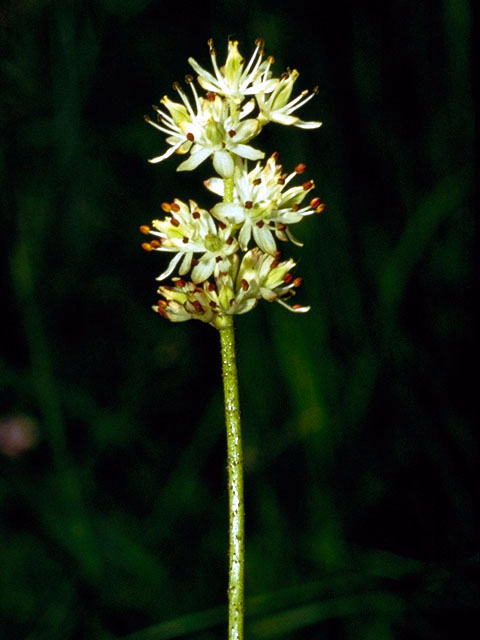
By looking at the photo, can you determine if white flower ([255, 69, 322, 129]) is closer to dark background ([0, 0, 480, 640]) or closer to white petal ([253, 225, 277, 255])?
white petal ([253, 225, 277, 255])

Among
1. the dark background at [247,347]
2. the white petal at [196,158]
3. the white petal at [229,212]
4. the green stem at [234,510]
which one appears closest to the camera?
the green stem at [234,510]

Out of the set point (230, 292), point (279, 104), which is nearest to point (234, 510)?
point (230, 292)

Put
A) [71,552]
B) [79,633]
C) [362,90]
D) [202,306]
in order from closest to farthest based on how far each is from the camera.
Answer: [202,306]
[79,633]
[71,552]
[362,90]

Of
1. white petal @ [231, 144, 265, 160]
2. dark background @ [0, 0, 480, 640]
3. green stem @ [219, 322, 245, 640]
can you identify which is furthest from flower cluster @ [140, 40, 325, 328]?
dark background @ [0, 0, 480, 640]

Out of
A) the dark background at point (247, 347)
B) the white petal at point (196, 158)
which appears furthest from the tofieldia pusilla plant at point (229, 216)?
the dark background at point (247, 347)

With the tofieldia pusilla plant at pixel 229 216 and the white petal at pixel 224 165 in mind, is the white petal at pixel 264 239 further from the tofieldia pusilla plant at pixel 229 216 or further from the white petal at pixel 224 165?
the white petal at pixel 224 165

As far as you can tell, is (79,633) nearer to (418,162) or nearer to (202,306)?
(202,306)

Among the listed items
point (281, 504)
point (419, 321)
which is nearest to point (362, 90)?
point (419, 321)
